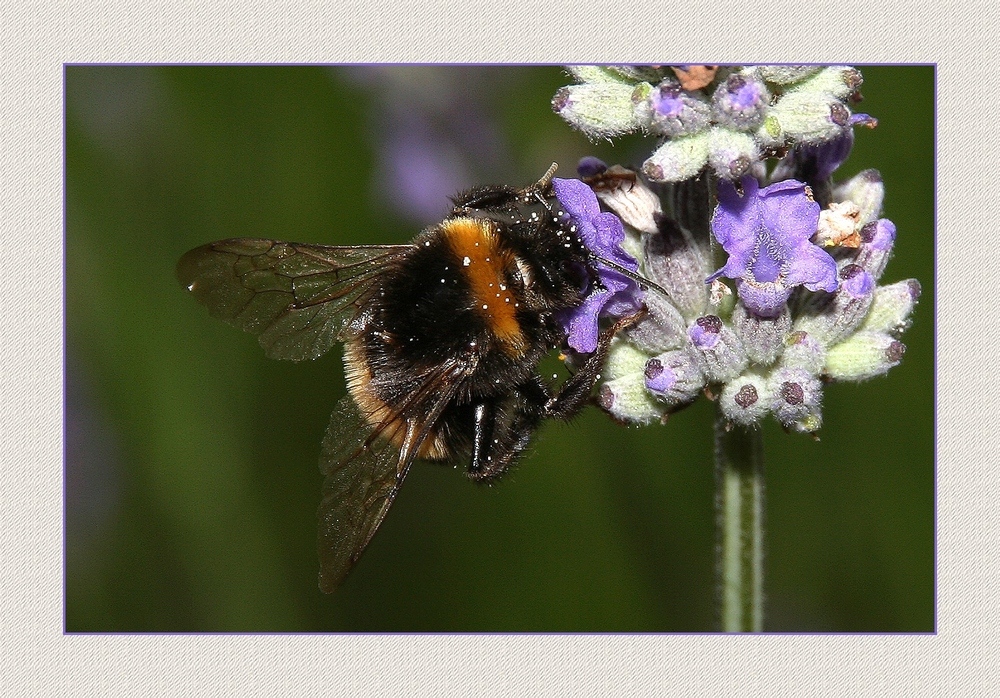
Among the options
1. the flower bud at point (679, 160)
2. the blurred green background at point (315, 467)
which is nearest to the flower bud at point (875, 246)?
the flower bud at point (679, 160)

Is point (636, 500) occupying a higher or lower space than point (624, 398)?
lower

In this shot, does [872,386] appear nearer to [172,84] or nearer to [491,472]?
[491,472]

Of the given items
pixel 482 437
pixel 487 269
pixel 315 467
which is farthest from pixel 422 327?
pixel 315 467

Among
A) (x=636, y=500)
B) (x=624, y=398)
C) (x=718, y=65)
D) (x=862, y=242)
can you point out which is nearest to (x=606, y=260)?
(x=624, y=398)

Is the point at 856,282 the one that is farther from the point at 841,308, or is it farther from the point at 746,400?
the point at 746,400

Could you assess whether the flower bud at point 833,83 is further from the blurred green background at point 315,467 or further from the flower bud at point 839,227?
the blurred green background at point 315,467
